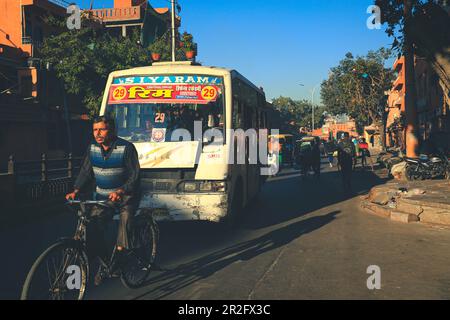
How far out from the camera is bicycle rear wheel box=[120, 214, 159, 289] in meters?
4.83

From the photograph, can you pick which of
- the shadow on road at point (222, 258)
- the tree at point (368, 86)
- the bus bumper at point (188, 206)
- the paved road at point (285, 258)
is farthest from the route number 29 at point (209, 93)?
the tree at point (368, 86)

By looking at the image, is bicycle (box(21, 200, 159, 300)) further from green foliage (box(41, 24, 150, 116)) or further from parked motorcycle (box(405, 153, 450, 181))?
green foliage (box(41, 24, 150, 116))

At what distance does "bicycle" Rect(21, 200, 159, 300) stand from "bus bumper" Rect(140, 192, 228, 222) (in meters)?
2.15

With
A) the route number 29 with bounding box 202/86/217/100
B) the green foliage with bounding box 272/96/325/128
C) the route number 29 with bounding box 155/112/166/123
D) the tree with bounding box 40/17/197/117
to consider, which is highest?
the green foliage with bounding box 272/96/325/128

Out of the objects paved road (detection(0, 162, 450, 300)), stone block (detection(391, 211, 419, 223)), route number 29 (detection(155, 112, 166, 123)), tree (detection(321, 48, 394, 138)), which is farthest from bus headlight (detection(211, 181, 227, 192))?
tree (detection(321, 48, 394, 138))

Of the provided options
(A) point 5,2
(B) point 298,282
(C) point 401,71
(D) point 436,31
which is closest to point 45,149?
(A) point 5,2

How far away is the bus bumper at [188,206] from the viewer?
24.4 feet

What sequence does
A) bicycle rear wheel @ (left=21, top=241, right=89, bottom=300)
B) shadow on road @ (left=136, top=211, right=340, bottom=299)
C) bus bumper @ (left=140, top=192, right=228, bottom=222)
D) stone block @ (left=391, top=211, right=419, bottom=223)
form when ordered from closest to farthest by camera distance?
bicycle rear wheel @ (left=21, top=241, right=89, bottom=300) → shadow on road @ (left=136, top=211, right=340, bottom=299) → bus bumper @ (left=140, top=192, right=228, bottom=222) → stone block @ (left=391, top=211, right=419, bottom=223)

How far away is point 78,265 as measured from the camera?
4.14 m

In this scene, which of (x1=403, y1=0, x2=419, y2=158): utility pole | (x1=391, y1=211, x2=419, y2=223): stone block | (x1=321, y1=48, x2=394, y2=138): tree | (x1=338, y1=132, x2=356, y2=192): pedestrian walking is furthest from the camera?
(x1=321, y1=48, x2=394, y2=138): tree

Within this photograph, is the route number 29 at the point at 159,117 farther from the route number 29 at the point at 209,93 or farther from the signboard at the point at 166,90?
the route number 29 at the point at 209,93

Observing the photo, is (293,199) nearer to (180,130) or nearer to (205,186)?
(205,186)

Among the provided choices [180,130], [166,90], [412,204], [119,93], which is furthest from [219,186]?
[412,204]
